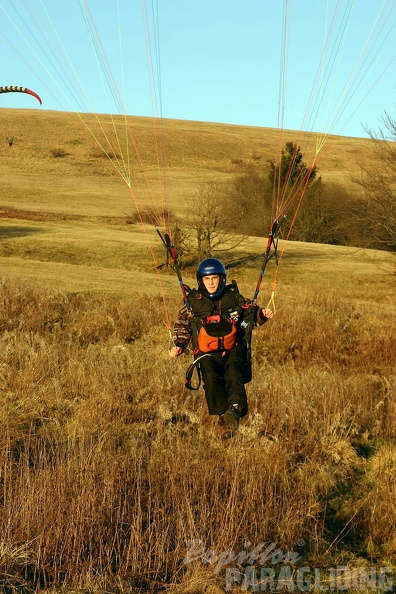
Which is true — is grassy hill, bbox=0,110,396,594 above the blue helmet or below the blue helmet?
below

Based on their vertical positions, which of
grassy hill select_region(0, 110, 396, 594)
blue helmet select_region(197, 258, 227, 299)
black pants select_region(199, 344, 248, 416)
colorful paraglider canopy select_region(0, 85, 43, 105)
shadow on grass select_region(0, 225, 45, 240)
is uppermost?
colorful paraglider canopy select_region(0, 85, 43, 105)

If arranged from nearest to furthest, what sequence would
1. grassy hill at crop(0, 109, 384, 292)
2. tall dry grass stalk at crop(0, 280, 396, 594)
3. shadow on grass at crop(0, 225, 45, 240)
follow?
tall dry grass stalk at crop(0, 280, 396, 594) < grassy hill at crop(0, 109, 384, 292) < shadow on grass at crop(0, 225, 45, 240)

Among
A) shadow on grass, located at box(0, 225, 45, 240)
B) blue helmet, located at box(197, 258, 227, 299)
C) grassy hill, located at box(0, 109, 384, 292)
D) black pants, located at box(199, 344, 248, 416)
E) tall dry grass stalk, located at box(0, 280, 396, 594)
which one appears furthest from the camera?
shadow on grass, located at box(0, 225, 45, 240)

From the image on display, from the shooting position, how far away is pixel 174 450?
11164 millimetres

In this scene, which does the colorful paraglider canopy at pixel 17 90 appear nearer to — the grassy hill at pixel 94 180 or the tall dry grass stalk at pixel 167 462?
the grassy hill at pixel 94 180

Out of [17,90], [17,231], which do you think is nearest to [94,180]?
[17,231]

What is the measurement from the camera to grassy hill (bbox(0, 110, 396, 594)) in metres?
7.75

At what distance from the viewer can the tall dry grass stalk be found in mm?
7707

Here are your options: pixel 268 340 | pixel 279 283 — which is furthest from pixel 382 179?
pixel 268 340

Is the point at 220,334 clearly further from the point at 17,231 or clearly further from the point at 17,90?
the point at 17,231

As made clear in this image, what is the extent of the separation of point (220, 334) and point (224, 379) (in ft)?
1.67

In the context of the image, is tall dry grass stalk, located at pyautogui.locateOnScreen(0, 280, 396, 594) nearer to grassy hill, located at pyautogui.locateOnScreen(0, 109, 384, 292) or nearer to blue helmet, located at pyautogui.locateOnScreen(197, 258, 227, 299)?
blue helmet, located at pyautogui.locateOnScreen(197, 258, 227, 299)

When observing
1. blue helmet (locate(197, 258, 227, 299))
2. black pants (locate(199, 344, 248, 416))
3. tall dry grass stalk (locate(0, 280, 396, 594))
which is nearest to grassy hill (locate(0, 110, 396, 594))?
tall dry grass stalk (locate(0, 280, 396, 594))

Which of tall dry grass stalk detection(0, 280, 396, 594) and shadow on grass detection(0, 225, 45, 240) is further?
shadow on grass detection(0, 225, 45, 240)
